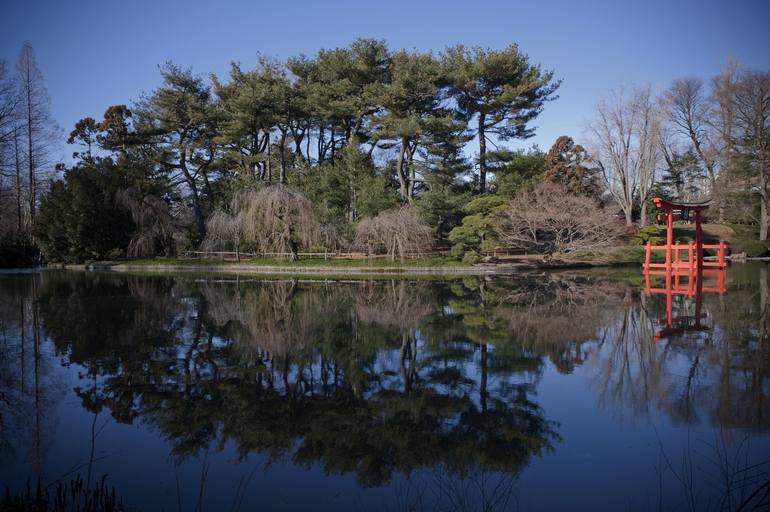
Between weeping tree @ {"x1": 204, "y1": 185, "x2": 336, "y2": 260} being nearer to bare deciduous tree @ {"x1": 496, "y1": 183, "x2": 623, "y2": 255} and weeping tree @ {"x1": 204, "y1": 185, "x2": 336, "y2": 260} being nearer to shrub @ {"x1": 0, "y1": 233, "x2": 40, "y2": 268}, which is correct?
bare deciduous tree @ {"x1": 496, "y1": 183, "x2": 623, "y2": 255}

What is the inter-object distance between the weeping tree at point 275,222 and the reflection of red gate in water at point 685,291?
15755 mm

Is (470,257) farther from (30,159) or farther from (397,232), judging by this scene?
(30,159)

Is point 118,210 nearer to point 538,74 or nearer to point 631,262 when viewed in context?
point 538,74

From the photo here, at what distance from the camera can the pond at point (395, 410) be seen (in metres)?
3.59

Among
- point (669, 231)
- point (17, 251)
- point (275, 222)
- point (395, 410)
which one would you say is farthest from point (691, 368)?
point (17, 251)

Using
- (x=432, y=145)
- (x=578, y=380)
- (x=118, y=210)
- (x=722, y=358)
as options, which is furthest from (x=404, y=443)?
(x=118, y=210)

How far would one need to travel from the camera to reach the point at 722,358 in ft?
22.3

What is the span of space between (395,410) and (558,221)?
20901 mm

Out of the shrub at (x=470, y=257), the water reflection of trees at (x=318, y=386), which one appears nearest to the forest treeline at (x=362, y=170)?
the shrub at (x=470, y=257)

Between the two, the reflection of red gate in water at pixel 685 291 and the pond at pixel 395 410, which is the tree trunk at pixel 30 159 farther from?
the reflection of red gate in water at pixel 685 291

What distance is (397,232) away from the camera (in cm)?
2433

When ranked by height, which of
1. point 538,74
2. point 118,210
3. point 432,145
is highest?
point 538,74

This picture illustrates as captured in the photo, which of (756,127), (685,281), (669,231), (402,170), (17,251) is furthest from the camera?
(402,170)

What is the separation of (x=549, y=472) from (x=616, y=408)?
1743 mm
